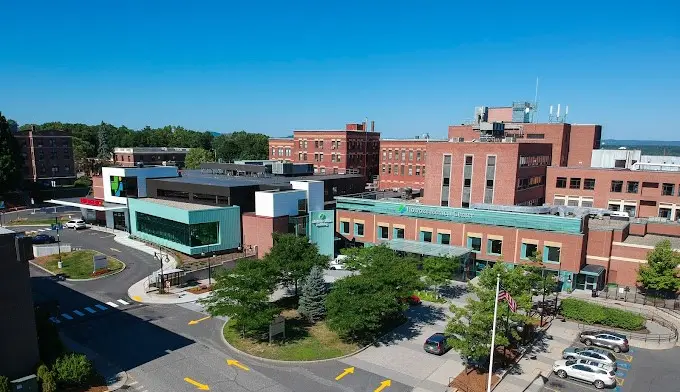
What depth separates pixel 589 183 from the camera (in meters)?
72.1

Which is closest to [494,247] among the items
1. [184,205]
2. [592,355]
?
[592,355]

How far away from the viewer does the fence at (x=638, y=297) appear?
43531 millimetres

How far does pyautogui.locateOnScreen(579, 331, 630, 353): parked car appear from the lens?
34.0m

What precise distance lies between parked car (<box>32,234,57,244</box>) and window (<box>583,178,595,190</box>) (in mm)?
82780

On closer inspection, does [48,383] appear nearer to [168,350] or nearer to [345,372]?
[168,350]

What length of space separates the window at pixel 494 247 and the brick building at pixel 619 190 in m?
29.2

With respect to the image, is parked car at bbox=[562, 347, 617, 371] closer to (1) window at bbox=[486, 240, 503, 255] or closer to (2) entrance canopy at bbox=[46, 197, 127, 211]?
(1) window at bbox=[486, 240, 503, 255]

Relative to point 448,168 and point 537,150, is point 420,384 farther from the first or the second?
point 537,150

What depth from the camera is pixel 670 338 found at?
3600cm

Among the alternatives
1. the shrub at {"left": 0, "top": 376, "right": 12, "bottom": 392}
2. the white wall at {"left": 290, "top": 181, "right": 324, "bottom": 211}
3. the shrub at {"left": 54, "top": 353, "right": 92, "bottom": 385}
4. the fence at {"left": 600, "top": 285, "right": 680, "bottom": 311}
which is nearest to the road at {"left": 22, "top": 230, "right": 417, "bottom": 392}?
the shrub at {"left": 54, "top": 353, "right": 92, "bottom": 385}

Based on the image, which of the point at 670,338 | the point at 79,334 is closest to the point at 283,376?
the point at 79,334

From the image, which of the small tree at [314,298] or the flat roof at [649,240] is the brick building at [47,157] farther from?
the flat roof at [649,240]

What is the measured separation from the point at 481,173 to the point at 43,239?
64.2 meters

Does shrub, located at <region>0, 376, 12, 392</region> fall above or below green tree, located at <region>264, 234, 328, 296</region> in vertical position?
below
